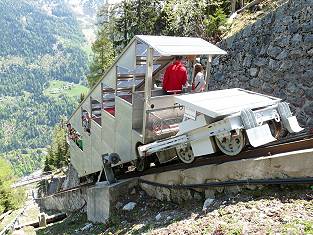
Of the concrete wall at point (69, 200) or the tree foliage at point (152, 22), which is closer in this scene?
the concrete wall at point (69, 200)

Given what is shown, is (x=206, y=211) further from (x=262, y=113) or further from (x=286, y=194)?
(x=262, y=113)

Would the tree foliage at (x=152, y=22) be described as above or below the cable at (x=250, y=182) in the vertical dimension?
above

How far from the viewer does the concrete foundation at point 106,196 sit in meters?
9.94

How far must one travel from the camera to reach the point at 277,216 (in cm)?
607

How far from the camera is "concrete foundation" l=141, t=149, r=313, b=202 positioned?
6609mm

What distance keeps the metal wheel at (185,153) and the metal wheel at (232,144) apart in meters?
0.81

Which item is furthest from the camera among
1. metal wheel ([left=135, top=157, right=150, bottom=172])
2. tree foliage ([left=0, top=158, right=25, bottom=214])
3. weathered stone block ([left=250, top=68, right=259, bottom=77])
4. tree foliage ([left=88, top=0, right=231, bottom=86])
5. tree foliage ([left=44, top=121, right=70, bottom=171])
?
tree foliage ([left=44, top=121, right=70, bottom=171])

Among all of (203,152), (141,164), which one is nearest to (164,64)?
(141,164)

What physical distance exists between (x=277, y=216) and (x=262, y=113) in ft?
8.30

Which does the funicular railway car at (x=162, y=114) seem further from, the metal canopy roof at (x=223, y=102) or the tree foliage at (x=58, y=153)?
the tree foliage at (x=58, y=153)

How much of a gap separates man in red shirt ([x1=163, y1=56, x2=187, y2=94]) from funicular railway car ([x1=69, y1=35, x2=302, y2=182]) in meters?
0.28

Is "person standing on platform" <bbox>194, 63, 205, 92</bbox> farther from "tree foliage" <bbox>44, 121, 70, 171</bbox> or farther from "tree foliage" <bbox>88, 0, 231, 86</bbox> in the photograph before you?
"tree foliage" <bbox>44, 121, 70, 171</bbox>

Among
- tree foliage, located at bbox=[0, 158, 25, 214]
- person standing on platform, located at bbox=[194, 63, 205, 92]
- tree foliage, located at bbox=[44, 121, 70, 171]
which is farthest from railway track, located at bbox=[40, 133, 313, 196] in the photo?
tree foliage, located at bbox=[44, 121, 70, 171]

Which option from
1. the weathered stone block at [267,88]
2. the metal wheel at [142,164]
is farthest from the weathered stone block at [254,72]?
the metal wheel at [142,164]
